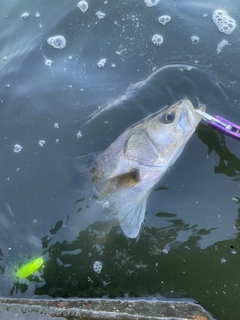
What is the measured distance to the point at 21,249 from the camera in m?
3.91

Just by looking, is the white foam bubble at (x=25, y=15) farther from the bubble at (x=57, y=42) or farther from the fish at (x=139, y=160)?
the fish at (x=139, y=160)

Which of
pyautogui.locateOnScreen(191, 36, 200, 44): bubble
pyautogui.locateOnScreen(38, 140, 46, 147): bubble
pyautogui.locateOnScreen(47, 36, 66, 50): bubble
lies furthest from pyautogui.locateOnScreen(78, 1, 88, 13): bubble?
pyautogui.locateOnScreen(38, 140, 46, 147): bubble

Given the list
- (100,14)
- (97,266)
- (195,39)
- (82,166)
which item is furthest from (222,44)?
(97,266)

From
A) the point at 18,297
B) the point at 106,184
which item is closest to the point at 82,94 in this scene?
the point at 106,184

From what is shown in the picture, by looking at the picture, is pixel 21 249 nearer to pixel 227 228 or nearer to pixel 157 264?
pixel 157 264

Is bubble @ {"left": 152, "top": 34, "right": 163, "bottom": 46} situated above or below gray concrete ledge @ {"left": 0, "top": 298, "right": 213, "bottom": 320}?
above

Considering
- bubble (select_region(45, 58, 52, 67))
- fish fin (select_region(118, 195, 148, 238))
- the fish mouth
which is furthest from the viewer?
bubble (select_region(45, 58, 52, 67))

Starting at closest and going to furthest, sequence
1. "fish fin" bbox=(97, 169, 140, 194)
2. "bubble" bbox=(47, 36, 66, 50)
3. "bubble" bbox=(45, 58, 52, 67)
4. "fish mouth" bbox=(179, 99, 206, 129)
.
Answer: "fish mouth" bbox=(179, 99, 206, 129), "fish fin" bbox=(97, 169, 140, 194), "bubble" bbox=(45, 58, 52, 67), "bubble" bbox=(47, 36, 66, 50)

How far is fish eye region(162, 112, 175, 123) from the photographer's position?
3441 mm

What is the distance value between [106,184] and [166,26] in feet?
7.11

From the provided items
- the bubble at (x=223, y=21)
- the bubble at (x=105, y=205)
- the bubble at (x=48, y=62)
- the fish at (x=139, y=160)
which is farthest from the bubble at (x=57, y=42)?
the bubble at (x=105, y=205)

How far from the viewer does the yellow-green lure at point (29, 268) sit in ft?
12.5

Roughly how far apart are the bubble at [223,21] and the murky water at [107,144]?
0.05 metres

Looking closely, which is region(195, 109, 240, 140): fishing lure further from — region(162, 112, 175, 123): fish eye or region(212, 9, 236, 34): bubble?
region(212, 9, 236, 34): bubble
